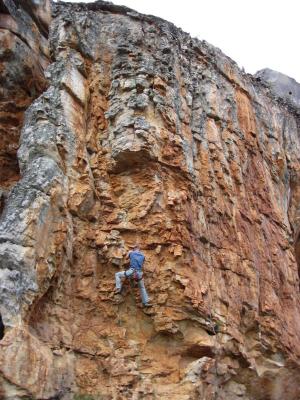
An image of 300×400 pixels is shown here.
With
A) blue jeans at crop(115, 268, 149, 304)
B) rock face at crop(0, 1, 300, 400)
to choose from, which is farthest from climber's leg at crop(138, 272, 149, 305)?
rock face at crop(0, 1, 300, 400)

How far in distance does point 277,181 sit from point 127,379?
10.8 m

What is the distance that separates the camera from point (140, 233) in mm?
12312

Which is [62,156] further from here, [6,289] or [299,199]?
[299,199]

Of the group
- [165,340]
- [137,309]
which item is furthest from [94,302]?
[165,340]

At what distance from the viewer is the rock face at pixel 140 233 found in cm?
1036

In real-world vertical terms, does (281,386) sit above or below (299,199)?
below

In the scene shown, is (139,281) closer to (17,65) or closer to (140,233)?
(140,233)

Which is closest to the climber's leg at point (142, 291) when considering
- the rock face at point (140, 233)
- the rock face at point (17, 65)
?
the rock face at point (140, 233)

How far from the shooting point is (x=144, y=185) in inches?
505

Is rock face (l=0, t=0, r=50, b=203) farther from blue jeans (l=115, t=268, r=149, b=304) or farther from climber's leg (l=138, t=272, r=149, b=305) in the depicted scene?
climber's leg (l=138, t=272, r=149, b=305)

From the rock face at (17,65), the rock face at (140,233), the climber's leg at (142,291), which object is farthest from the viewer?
the rock face at (17,65)

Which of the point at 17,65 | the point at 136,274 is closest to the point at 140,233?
the point at 136,274

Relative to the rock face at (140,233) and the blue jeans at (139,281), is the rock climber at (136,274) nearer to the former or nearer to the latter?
the blue jeans at (139,281)

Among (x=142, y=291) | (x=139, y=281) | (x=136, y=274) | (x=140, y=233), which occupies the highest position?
(x=140, y=233)
